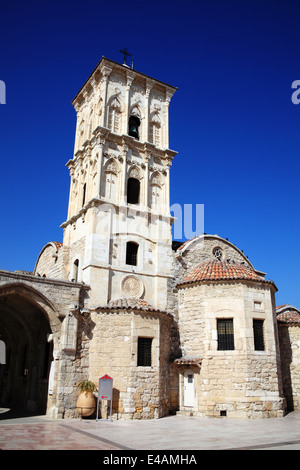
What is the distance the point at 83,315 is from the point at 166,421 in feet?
17.9

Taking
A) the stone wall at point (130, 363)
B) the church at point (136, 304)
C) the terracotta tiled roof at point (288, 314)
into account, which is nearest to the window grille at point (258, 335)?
the church at point (136, 304)

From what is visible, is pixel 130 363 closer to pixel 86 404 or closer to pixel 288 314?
pixel 86 404

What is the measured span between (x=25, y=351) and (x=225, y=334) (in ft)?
37.7

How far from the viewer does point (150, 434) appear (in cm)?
1120

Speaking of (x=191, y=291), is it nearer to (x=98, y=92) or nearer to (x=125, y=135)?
(x=125, y=135)

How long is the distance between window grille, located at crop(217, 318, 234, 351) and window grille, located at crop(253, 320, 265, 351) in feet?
3.60

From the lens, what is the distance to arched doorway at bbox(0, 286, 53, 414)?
18000 mm

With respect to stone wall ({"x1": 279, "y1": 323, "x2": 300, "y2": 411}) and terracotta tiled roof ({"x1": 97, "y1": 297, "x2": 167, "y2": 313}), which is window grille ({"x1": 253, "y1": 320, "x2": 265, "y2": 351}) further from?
terracotta tiled roof ({"x1": 97, "y1": 297, "x2": 167, "y2": 313})

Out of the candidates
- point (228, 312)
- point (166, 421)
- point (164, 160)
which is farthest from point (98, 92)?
point (166, 421)

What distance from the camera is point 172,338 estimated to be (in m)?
18.9

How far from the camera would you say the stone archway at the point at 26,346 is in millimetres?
16281

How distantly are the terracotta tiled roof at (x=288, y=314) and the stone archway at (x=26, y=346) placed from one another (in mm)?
12338

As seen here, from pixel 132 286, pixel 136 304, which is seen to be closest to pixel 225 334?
pixel 136 304

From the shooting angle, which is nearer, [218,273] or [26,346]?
[218,273]
